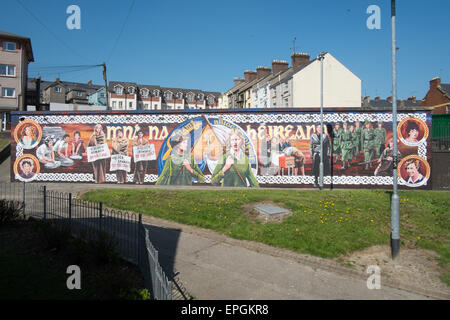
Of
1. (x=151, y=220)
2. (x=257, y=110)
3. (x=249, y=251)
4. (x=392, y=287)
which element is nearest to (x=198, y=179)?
(x=257, y=110)

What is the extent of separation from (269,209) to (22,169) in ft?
59.0

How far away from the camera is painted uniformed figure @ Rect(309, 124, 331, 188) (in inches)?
763

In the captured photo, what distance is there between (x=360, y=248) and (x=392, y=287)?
2058mm

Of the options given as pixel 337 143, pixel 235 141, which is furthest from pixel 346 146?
pixel 235 141

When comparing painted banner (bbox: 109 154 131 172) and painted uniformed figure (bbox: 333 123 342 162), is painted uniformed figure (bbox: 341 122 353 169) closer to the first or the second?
painted uniformed figure (bbox: 333 123 342 162)

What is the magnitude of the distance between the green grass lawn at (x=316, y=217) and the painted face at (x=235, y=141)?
5.02 meters

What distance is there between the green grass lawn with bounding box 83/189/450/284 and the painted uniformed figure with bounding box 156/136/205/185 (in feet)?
13.8

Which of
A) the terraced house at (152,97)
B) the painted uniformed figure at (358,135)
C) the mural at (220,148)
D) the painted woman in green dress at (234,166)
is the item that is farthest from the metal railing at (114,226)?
the terraced house at (152,97)

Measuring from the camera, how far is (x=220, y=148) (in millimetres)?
20031

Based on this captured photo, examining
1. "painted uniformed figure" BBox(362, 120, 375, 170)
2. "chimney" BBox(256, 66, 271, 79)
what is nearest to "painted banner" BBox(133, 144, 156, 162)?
"painted uniformed figure" BBox(362, 120, 375, 170)

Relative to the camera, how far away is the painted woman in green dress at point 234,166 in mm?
19922

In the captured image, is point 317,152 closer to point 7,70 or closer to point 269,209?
point 269,209

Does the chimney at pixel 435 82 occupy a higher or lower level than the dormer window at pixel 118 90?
lower

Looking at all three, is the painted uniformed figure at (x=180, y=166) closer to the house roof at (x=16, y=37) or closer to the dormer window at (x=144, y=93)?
the house roof at (x=16, y=37)
